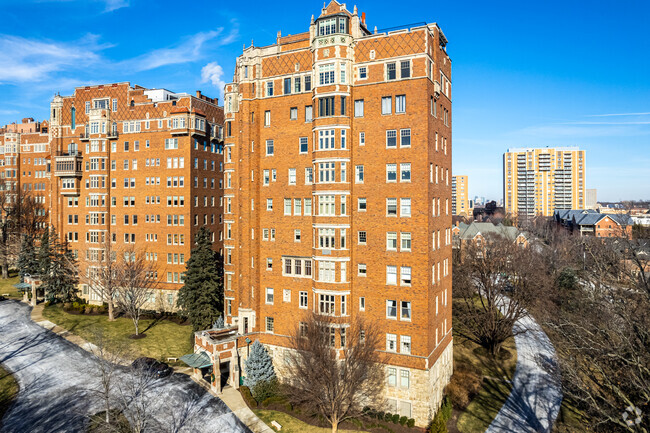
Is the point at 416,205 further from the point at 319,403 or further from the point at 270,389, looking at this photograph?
the point at 270,389

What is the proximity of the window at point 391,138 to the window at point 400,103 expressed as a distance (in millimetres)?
1867

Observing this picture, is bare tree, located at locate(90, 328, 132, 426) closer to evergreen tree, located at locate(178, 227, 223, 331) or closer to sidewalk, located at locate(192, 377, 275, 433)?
sidewalk, located at locate(192, 377, 275, 433)

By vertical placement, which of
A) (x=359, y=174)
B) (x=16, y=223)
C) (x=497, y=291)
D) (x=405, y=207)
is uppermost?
(x=359, y=174)

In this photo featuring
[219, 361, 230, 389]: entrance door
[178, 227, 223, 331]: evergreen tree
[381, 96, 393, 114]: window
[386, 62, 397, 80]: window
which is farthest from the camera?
[178, 227, 223, 331]: evergreen tree

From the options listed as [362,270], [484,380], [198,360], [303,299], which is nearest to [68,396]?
[198,360]

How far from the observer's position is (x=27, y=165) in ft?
290

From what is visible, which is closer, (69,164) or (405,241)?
(405,241)

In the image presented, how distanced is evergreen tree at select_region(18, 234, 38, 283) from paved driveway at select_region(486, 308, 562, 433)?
72087mm

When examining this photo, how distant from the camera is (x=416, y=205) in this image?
3584cm

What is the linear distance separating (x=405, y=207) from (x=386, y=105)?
9.37 m

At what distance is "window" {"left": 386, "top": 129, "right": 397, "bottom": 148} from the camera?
120 ft

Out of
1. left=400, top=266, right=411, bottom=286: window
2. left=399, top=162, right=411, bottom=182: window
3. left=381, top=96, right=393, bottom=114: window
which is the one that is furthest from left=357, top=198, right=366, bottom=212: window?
left=381, top=96, right=393, bottom=114: window

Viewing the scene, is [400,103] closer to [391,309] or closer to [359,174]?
[359,174]

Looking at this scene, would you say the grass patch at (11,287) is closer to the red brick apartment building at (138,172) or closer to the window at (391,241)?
the red brick apartment building at (138,172)
